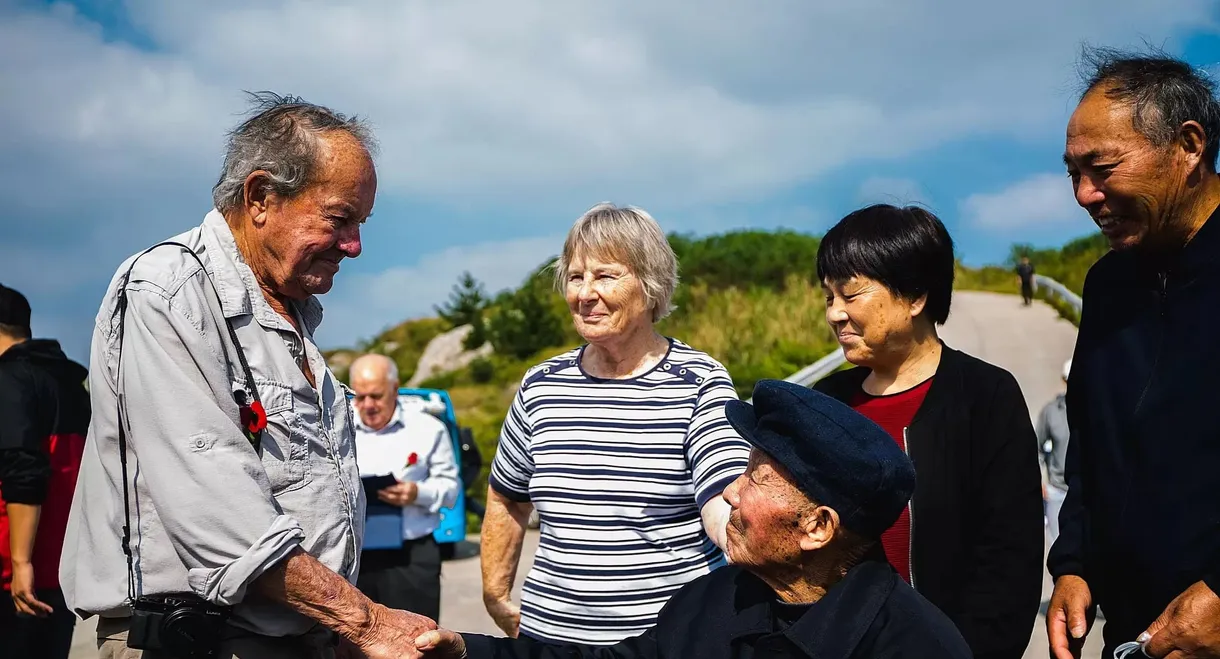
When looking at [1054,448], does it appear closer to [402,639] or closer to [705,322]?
[402,639]

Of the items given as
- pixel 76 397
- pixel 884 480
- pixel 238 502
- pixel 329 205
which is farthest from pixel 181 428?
pixel 76 397

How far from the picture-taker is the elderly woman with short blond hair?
3.55 m

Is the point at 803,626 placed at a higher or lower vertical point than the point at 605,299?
lower

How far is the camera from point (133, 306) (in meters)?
2.57

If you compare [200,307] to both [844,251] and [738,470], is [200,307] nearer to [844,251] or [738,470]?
[738,470]

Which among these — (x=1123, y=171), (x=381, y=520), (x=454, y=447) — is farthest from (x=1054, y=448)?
(x=1123, y=171)

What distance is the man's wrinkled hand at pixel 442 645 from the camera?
2716 mm

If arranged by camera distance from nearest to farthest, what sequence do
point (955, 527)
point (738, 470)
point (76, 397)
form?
1. point (955, 527)
2. point (738, 470)
3. point (76, 397)

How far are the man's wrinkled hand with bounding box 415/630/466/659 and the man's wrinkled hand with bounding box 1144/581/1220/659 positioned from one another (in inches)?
68.2

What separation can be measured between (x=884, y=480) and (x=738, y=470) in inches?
39.6

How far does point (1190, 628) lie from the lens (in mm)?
2486

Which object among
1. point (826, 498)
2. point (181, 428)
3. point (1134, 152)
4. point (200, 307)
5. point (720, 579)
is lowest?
point (720, 579)

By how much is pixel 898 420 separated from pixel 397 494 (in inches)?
133

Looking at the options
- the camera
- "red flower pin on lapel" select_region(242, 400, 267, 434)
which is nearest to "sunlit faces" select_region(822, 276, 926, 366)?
"red flower pin on lapel" select_region(242, 400, 267, 434)
